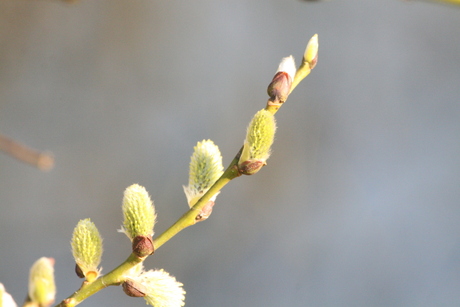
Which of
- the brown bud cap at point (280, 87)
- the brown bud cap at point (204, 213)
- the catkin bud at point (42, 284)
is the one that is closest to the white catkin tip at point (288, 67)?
the brown bud cap at point (280, 87)

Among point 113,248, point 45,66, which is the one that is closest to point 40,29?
point 45,66

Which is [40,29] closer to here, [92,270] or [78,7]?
[78,7]

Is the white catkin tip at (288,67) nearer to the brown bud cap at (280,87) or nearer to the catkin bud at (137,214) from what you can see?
the brown bud cap at (280,87)

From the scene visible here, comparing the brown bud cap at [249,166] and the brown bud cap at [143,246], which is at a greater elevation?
the brown bud cap at [249,166]

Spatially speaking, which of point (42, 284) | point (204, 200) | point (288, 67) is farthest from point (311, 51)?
point (42, 284)

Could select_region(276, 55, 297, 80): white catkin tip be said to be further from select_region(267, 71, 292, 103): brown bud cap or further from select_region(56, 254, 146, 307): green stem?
select_region(56, 254, 146, 307): green stem

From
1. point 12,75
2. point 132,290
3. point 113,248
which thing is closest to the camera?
point 132,290
